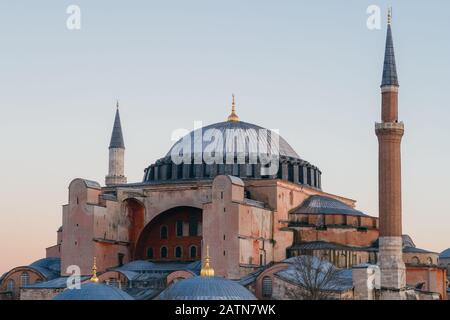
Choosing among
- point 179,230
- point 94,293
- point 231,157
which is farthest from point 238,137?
point 94,293

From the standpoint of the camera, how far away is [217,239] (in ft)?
121

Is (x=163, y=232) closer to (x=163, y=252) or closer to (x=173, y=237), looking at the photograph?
(x=173, y=237)

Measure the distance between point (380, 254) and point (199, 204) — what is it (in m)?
6.74

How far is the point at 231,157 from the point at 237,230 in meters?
5.79

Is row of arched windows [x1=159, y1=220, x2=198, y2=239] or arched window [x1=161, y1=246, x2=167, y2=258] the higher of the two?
row of arched windows [x1=159, y1=220, x2=198, y2=239]

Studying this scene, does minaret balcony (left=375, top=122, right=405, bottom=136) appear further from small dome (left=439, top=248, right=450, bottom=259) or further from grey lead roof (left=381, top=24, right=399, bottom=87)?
small dome (left=439, top=248, right=450, bottom=259)

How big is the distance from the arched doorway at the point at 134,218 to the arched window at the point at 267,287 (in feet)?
22.5

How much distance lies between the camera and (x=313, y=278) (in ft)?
113

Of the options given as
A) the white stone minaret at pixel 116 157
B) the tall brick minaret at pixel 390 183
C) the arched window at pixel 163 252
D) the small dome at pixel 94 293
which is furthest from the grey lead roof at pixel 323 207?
the small dome at pixel 94 293

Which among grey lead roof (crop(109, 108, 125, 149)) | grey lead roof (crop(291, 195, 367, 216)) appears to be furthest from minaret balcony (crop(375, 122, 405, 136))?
grey lead roof (crop(109, 108, 125, 149))

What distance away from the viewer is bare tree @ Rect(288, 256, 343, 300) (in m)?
33.7

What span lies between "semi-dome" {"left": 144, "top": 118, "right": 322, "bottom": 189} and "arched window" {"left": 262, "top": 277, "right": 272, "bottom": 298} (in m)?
6.48
